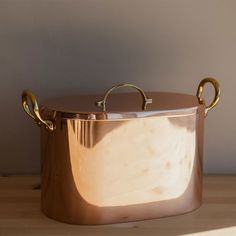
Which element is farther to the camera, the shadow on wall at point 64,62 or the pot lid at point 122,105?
the shadow on wall at point 64,62

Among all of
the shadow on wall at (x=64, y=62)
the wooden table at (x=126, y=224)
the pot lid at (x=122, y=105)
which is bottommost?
the wooden table at (x=126, y=224)

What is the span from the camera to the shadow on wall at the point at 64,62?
3.04 feet

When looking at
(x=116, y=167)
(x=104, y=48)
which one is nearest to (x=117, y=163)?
(x=116, y=167)

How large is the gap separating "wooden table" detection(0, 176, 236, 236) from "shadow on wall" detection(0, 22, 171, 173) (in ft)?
0.58

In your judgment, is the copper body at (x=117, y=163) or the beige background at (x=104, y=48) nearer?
the copper body at (x=117, y=163)

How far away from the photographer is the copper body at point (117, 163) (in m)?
0.71

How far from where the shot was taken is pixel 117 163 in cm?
72

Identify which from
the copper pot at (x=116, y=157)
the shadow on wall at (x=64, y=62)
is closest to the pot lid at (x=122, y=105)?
the copper pot at (x=116, y=157)

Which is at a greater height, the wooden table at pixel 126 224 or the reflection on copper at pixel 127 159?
the reflection on copper at pixel 127 159

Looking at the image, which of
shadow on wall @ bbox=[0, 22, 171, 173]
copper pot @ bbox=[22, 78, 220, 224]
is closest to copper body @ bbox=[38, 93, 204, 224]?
copper pot @ bbox=[22, 78, 220, 224]

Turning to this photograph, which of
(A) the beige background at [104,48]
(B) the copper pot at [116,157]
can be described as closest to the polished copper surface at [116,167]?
(B) the copper pot at [116,157]

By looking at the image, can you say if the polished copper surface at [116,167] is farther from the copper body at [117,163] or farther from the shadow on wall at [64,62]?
the shadow on wall at [64,62]

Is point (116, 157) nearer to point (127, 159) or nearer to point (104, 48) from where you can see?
point (127, 159)

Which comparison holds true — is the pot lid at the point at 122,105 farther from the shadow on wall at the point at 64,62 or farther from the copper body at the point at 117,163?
the shadow on wall at the point at 64,62
